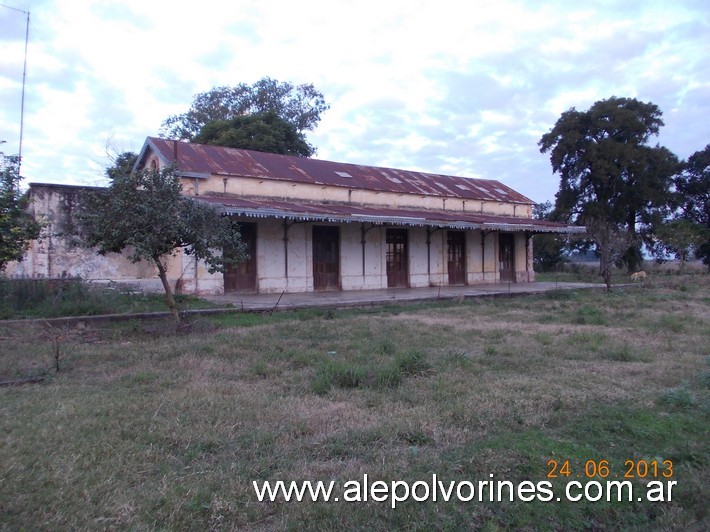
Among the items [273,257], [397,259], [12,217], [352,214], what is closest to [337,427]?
[12,217]

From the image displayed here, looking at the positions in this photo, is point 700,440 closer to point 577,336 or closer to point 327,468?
point 327,468

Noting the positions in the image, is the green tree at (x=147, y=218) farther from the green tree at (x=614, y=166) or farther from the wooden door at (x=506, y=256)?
the green tree at (x=614, y=166)

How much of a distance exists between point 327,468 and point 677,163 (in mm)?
39838

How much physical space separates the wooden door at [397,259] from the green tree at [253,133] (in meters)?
10.8

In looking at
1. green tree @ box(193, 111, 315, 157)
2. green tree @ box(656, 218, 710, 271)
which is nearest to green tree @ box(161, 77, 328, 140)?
green tree @ box(193, 111, 315, 157)

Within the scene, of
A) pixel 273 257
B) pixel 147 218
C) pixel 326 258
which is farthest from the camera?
pixel 326 258

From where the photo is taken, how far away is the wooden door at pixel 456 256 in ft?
79.6

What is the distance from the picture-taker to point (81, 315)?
10578 mm

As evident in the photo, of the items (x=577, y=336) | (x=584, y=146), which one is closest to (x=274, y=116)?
(x=584, y=146)

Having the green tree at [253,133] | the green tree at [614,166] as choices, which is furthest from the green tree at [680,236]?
the green tree at [253,133]

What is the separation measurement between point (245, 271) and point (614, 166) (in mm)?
25348

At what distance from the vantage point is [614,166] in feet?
110

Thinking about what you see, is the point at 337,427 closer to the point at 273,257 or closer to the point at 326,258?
the point at 273,257

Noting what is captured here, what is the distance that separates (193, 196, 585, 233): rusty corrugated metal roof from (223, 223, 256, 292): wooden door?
39.5 inches
